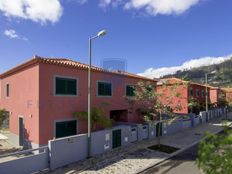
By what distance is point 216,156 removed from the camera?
3.88m

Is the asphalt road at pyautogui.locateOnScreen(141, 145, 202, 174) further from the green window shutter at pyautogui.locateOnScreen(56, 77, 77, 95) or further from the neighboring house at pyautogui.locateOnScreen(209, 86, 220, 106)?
the neighboring house at pyautogui.locateOnScreen(209, 86, 220, 106)

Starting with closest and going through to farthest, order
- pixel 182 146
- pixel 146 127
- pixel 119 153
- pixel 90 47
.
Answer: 1. pixel 90 47
2. pixel 119 153
3. pixel 182 146
4. pixel 146 127

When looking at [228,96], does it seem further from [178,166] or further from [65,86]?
[65,86]

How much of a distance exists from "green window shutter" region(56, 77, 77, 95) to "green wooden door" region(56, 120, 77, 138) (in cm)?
210

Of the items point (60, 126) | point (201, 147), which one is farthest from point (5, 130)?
point (201, 147)

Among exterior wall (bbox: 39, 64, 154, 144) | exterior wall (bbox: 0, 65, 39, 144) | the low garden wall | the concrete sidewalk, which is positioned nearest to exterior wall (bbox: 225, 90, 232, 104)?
the low garden wall

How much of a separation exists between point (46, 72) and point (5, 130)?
30.4 feet

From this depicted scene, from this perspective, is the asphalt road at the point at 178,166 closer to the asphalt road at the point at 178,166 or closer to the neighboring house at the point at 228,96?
the asphalt road at the point at 178,166

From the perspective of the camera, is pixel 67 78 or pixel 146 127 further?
pixel 146 127

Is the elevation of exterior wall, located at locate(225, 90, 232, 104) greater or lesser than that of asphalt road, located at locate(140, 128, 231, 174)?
greater

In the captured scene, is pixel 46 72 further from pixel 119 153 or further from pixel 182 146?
pixel 182 146

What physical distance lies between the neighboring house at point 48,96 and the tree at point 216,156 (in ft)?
41.1

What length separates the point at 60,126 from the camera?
629 inches

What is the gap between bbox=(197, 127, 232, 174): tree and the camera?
12.3 ft
